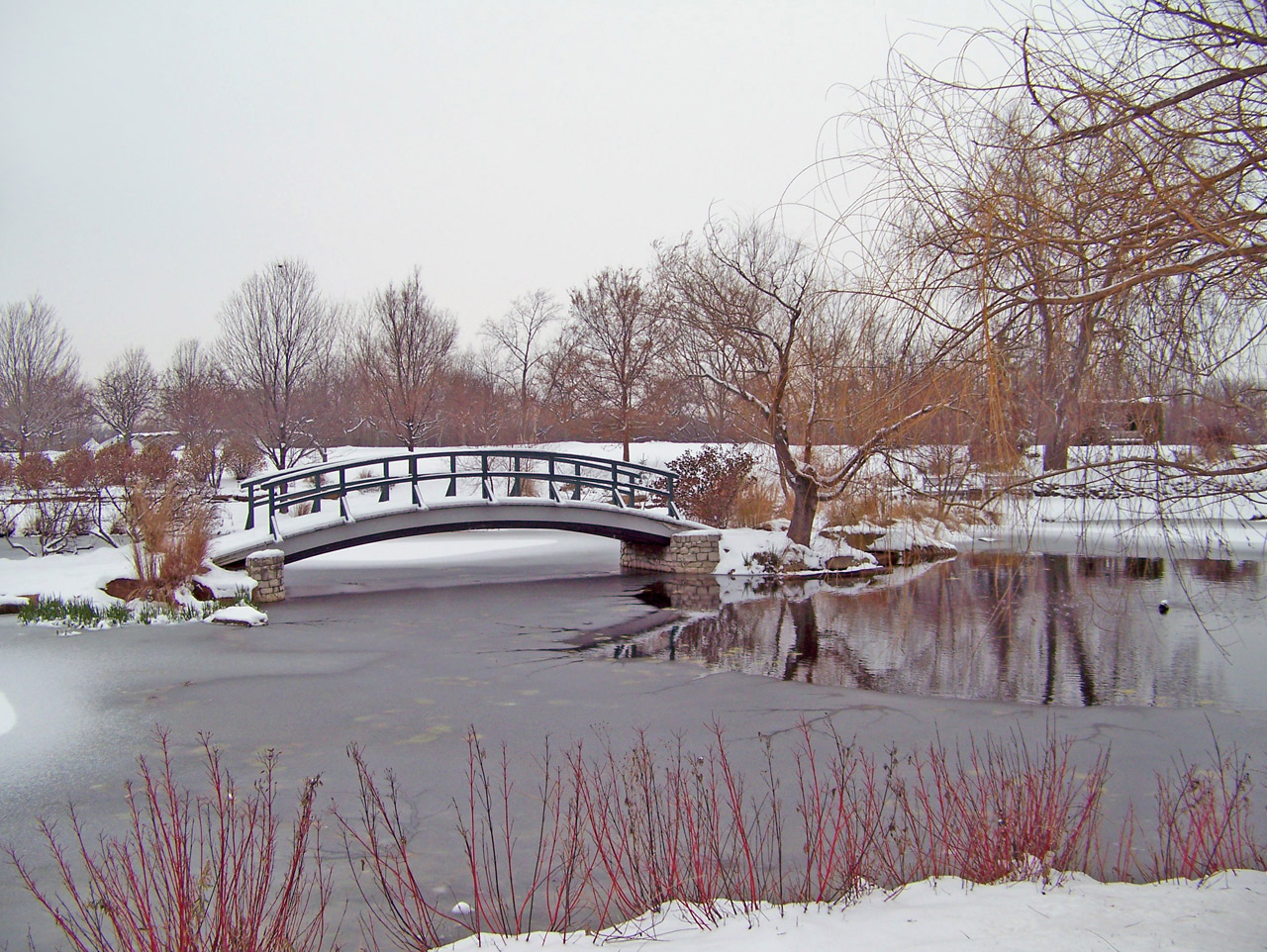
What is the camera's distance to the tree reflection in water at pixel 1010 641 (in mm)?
9711

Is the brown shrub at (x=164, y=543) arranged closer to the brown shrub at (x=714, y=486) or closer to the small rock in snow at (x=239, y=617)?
the small rock in snow at (x=239, y=617)

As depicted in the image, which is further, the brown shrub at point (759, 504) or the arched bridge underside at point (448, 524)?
the brown shrub at point (759, 504)

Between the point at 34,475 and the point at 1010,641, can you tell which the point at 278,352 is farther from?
the point at 1010,641

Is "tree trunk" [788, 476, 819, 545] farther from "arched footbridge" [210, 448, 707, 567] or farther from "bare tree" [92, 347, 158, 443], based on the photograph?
"bare tree" [92, 347, 158, 443]

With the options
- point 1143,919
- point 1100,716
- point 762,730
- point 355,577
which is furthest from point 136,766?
point 355,577

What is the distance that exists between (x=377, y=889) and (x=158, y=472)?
19.2 metres

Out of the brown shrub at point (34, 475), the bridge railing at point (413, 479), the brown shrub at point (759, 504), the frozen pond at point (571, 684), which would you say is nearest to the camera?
the frozen pond at point (571, 684)

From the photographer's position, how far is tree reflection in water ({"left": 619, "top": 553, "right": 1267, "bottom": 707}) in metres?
9.71

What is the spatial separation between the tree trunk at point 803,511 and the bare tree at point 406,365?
16605mm

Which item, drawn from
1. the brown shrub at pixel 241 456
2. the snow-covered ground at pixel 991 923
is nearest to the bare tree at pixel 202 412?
the brown shrub at pixel 241 456

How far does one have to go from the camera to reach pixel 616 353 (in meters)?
33.7

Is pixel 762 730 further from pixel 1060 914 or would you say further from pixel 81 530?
pixel 81 530

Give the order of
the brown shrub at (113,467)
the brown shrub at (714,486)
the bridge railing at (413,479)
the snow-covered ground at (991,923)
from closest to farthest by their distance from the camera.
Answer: the snow-covered ground at (991,923), the bridge railing at (413,479), the brown shrub at (113,467), the brown shrub at (714,486)

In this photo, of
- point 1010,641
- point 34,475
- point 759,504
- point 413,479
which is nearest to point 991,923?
point 1010,641
